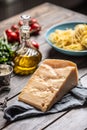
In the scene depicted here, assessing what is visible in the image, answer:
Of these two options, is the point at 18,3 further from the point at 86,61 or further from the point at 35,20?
the point at 86,61

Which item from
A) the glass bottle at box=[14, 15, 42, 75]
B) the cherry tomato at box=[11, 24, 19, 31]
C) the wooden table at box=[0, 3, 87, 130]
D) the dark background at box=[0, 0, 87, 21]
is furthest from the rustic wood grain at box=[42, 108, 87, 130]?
the dark background at box=[0, 0, 87, 21]

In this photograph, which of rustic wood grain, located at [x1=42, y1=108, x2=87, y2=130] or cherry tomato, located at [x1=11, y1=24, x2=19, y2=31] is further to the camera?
cherry tomato, located at [x1=11, y1=24, x2=19, y2=31]

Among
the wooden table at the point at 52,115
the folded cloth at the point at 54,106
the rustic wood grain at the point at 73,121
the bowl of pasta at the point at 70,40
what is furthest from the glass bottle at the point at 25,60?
the rustic wood grain at the point at 73,121

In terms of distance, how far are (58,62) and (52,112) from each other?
0.26 metres

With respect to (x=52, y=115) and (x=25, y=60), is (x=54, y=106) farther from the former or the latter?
(x=25, y=60)

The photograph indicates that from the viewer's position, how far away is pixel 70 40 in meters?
1.85

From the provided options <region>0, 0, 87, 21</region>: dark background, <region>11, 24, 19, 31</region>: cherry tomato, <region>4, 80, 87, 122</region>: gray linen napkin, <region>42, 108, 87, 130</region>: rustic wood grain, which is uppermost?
<region>11, 24, 19, 31</region>: cherry tomato

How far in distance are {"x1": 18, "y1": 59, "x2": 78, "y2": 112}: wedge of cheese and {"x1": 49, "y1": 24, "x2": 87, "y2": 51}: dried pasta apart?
10.2 inches

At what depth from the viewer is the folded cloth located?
4.56 ft

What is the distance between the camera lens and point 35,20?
7.01 feet

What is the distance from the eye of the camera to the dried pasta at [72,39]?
180cm

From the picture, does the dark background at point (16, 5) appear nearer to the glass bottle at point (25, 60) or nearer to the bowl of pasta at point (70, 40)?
the bowl of pasta at point (70, 40)

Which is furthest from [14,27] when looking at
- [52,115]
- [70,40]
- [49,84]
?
[52,115]

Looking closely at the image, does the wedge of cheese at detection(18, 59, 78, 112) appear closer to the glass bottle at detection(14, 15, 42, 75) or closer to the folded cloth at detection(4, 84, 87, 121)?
the folded cloth at detection(4, 84, 87, 121)
